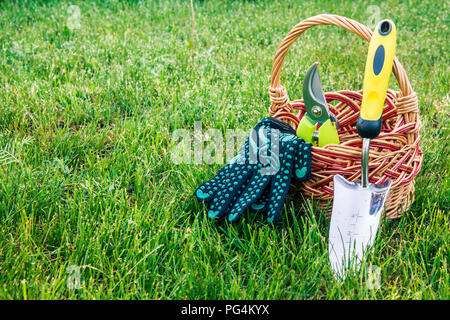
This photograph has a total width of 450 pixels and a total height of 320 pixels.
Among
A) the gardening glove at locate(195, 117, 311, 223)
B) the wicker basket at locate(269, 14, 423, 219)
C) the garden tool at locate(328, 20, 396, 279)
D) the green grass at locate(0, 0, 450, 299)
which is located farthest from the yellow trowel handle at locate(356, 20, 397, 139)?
the green grass at locate(0, 0, 450, 299)

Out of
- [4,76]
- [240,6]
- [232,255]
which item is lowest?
[232,255]

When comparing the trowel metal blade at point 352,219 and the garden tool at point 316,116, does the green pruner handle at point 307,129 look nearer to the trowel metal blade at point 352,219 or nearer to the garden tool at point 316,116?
the garden tool at point 316,116

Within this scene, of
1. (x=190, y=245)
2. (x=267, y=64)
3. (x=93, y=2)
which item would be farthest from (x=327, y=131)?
(x=93, y=2)

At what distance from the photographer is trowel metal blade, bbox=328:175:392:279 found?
1.37m

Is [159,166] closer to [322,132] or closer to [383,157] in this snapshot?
[322,132]

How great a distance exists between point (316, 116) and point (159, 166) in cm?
74

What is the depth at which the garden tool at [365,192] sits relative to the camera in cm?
131

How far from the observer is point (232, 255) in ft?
4.85

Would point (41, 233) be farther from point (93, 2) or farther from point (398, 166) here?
point (93, 2)

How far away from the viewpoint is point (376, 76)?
4.34 feet

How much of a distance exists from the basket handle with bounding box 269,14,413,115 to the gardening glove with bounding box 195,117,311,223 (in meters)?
0.11

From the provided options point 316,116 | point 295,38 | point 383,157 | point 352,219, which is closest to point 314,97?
point 316,116

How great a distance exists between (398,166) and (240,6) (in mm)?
3238

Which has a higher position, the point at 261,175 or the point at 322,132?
the point at 322,132
